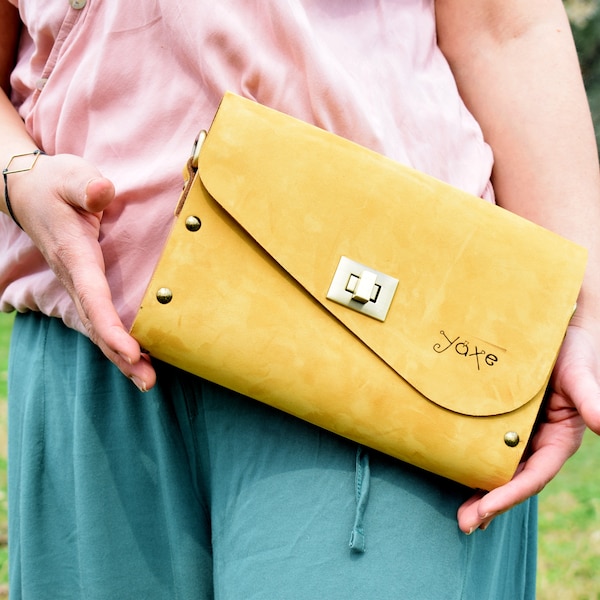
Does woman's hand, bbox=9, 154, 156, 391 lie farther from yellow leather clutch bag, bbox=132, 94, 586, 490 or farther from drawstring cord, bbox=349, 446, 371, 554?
drawstring cord, bbox=349, 446, 371, 554

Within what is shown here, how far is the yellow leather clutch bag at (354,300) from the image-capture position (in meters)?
0.93

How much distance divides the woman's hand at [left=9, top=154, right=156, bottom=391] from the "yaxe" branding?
1.08 feet

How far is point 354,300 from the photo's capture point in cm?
93

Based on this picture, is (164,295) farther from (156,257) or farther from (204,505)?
(204,505)

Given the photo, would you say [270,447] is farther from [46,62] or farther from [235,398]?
[46,62]

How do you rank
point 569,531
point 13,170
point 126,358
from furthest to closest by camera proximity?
point 569,531 → point 13,170 → point 126,358

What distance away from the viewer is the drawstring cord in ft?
3.00

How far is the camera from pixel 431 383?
937 millimetres

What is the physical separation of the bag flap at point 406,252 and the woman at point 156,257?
73mm

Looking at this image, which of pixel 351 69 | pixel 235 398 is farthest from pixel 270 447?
pixel 351 69

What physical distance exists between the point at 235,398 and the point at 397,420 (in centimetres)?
21

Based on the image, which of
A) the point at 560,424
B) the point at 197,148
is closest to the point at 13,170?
the point at 197,148

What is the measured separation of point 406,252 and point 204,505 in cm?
43

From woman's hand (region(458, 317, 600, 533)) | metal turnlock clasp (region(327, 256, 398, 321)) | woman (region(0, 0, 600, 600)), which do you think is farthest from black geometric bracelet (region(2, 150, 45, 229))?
woman's hand (region(458, 317, 600, 533))
